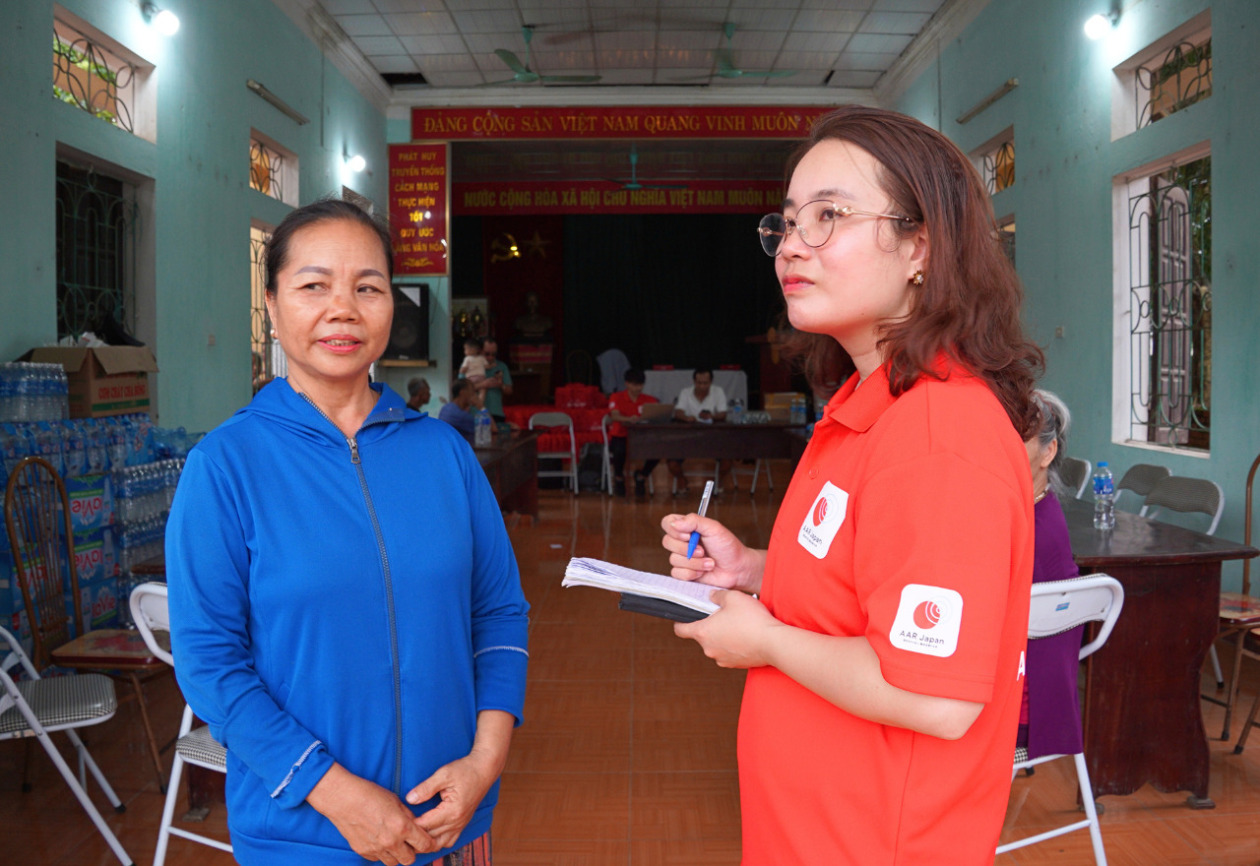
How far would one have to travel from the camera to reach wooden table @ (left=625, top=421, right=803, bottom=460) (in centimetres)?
845

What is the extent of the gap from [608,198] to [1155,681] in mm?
11470

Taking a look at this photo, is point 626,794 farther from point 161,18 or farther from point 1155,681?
point 161,18

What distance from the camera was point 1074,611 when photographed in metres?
2.27

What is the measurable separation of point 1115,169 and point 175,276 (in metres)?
5.94

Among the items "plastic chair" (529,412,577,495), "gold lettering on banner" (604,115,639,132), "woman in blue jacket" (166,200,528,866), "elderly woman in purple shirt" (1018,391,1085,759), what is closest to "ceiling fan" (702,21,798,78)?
"gold lettering on banner" (604,115,639,132)

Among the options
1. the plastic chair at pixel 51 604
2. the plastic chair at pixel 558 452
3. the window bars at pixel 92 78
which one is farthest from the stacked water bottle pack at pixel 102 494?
the plastic chair at pixel 558 452

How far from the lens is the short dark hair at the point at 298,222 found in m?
1.34

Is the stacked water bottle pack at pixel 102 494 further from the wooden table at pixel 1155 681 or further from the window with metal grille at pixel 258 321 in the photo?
the wooden table at pixel 1155 681

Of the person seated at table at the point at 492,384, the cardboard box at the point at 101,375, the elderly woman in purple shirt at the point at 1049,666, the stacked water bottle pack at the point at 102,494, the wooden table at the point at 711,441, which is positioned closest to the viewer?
the elderly woman in purple shirt at the point at 1049,666

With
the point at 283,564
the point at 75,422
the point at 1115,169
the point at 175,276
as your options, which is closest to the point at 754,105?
the point at 1115,169

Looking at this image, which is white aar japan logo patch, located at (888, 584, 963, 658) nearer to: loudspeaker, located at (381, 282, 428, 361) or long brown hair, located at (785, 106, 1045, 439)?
long brown hair, located at (785, 106, 1045, 439)

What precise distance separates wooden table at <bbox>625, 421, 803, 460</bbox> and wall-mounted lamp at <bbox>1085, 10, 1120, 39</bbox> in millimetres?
3808

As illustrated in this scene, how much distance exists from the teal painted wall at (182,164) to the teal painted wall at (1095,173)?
15.1ft

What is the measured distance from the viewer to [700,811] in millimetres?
2824
